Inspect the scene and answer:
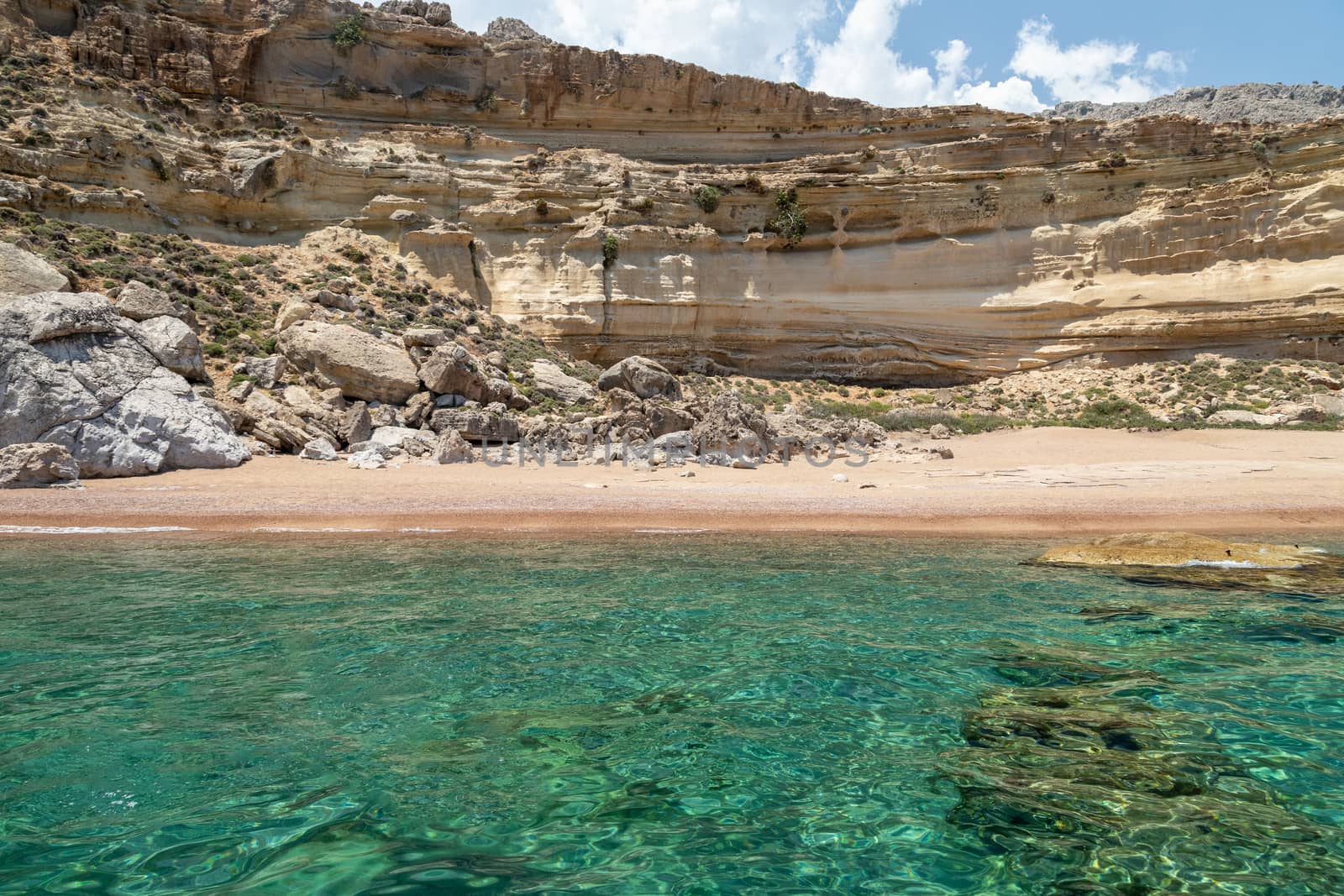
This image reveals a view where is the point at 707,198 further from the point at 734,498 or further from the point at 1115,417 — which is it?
A: the point at 734,498

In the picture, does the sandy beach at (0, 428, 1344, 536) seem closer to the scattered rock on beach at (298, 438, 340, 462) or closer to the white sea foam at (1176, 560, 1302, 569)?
the scattered rock on beach at (298, 438, 340, 462)

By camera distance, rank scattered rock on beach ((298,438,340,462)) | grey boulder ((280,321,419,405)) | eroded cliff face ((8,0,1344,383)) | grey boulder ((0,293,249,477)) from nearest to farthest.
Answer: grey boulder ((0,293,249,477)), scattered rock on beach ((298,438,340,462)), grey boulder ((280,321,419,405)), eroded cliff face ((8,0,1344,383))

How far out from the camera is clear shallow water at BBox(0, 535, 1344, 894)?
10.4 feet

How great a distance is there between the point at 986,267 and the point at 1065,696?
29.2 meters

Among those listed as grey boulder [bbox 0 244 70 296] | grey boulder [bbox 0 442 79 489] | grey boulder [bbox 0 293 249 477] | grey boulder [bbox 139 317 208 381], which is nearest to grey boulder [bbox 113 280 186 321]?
grey boulder [bbox 139 317 208 381]

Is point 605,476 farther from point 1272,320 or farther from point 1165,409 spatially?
point 1272,320

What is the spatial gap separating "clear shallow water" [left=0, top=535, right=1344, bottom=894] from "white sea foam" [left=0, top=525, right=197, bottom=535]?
381cm

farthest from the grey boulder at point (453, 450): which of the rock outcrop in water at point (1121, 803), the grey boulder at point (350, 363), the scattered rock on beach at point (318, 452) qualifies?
the rock outcrop in water at point (1121, 803)

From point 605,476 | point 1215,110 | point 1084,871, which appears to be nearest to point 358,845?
point 1084,871

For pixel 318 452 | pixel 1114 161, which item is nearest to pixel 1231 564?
pixel 318 452

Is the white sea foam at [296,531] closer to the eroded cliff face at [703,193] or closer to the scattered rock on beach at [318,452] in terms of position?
the scattered rock on beach at [318,452]

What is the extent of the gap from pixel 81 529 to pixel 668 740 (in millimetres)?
11397

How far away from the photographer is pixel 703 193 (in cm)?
3275

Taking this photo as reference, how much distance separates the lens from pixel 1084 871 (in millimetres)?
3043
